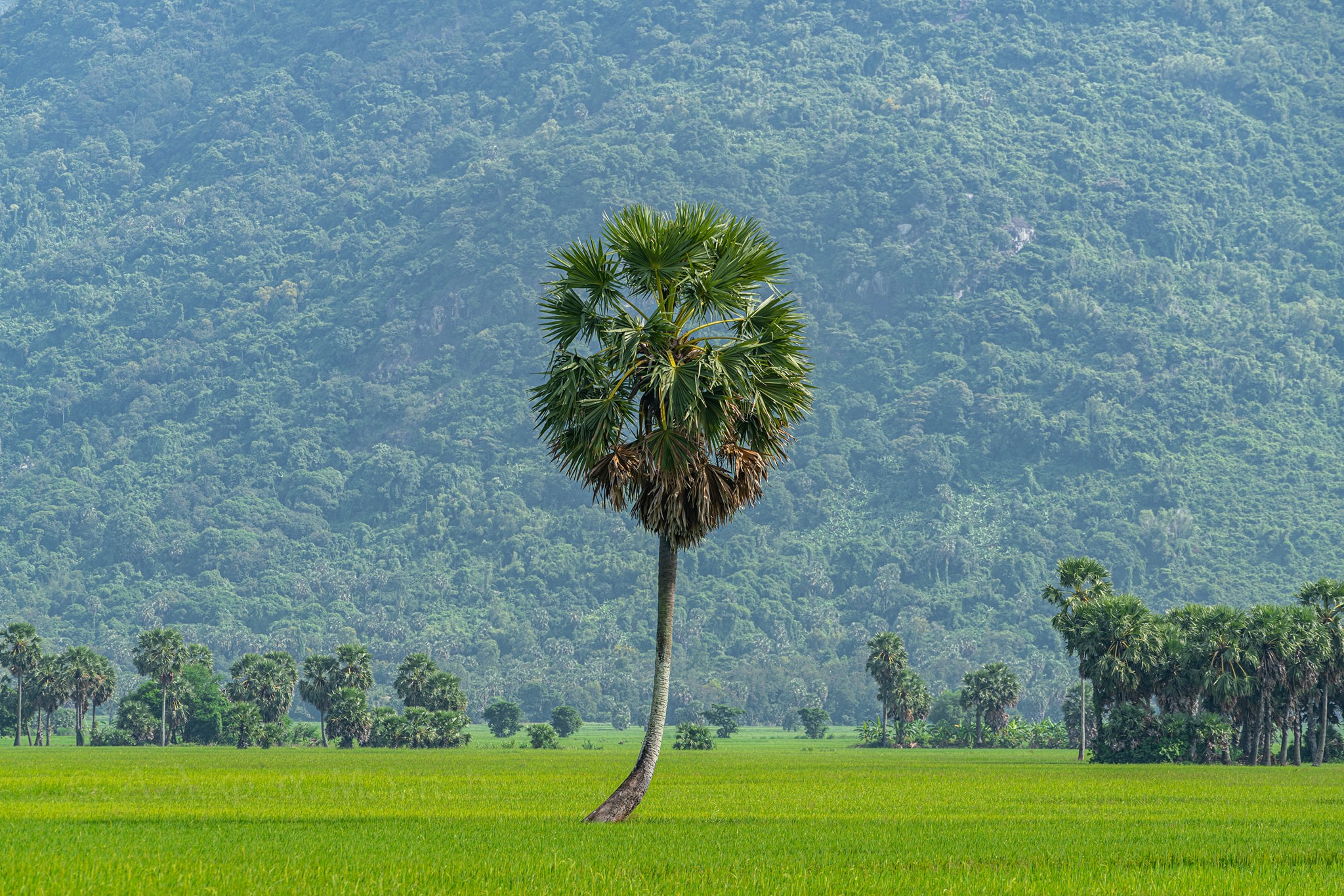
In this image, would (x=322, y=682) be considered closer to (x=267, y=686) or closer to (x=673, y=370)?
(x=267, y=686)

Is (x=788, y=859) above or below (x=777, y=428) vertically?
below

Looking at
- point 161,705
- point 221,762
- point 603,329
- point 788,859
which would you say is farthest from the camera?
point 161,705

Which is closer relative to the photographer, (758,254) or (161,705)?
(758,254)

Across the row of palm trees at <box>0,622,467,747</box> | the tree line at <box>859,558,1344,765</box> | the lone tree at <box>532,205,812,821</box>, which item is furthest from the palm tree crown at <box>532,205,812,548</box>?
the row of palm trees at <box>0,622,467,747</box>

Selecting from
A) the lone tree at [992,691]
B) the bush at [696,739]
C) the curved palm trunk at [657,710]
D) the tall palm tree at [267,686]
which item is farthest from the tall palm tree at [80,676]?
the curved palm trunk at [657,710]

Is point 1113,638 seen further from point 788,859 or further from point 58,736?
point 58,736

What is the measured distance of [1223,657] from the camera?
3499 inches

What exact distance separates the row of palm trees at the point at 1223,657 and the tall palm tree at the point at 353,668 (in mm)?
75795

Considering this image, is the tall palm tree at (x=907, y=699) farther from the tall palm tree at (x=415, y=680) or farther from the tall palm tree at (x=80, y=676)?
the tall palm tree at (x=80, y=676)

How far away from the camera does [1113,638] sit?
91062 millimetres

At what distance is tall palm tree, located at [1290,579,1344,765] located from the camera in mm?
88250

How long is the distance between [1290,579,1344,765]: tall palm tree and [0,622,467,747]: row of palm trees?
263 ft

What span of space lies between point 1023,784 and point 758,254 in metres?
35.5

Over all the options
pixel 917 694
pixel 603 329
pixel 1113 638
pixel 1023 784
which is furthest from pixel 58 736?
pixel 603 329
